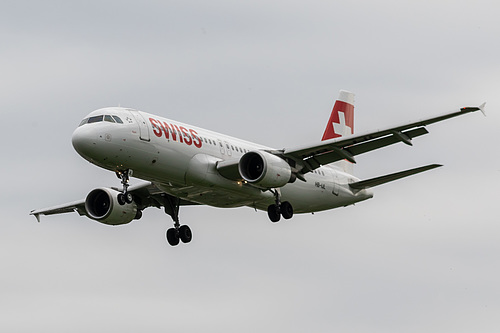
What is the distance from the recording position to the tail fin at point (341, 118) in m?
60.8

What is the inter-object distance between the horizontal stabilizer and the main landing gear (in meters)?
4.98

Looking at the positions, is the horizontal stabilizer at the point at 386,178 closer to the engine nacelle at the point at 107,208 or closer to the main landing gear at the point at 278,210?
the main landing gear at the point at 278,210

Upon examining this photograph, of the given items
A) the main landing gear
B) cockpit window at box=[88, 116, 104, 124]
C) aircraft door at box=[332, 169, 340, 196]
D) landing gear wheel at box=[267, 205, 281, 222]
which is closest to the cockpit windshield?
cockpit window at box=[88, 116, 104, 124]

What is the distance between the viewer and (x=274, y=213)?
50969 millimetres

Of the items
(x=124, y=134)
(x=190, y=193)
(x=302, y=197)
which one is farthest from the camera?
(x=302, y=197)

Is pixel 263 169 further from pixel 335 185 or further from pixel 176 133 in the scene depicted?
pixel 335 185

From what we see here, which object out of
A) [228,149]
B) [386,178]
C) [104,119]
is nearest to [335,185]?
[386,178]

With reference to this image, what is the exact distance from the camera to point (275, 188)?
166 ft

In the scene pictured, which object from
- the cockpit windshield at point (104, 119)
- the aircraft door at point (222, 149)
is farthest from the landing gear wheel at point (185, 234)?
the cockpit windshield at point (104, 119)

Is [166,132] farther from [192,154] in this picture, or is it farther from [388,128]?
[388,128]

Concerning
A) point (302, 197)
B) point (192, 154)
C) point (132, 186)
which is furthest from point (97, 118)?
point (302, 197)

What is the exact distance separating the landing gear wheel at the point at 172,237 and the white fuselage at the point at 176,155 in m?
3.92

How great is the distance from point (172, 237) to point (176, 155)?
8.19 m

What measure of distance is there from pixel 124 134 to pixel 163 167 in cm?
225
